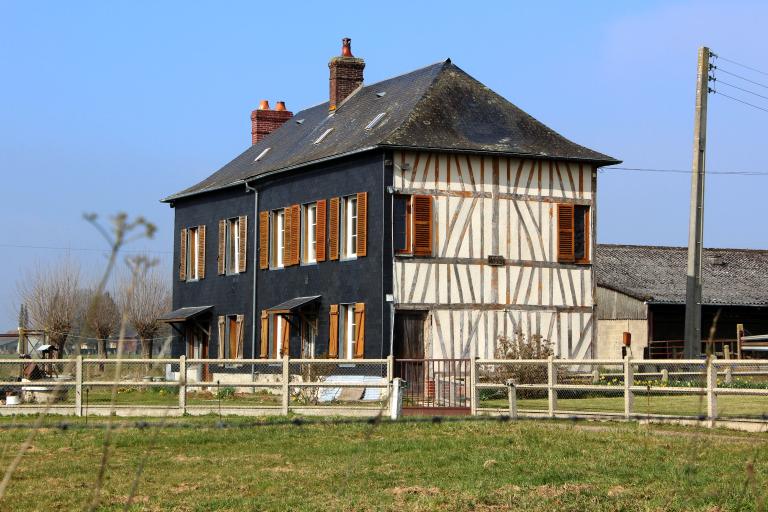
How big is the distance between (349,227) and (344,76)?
27.0ft

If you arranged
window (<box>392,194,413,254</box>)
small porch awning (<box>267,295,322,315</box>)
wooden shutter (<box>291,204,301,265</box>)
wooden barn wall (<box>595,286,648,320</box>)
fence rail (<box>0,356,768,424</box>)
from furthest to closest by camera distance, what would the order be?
wooden barn wall (<box>595,286,648,320</box>)
wooden shutter (<box>291,204,301,265</box>)
small porch awning (<box>267,295,322,315</box>)
window (<box>392,194,413,254</box>)
fence rail (<box>0,356,768,424</box>)

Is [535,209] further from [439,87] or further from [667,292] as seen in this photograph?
[667,292]

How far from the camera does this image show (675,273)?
5175 cm

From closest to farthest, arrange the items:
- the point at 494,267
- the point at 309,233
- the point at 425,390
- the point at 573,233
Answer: the point at 425,390, the point at 494,267, the point at 573,233, the point at 309,233

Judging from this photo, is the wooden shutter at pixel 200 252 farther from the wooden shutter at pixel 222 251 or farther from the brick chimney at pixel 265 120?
the brick chimney at pixel 265 120

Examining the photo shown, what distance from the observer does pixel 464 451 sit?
50.7 feet

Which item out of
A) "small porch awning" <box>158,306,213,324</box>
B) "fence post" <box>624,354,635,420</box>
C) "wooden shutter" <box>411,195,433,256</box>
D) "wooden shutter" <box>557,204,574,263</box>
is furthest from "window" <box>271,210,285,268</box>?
"fence post" <box>624,354,635,420</box>

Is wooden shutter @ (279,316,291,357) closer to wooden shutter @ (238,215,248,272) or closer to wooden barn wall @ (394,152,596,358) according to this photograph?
wooden shutter @ (238,215,248,272)

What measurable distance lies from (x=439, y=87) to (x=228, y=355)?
10.5 meters

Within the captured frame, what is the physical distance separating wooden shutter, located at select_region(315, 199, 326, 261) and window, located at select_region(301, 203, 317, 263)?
0.54 m

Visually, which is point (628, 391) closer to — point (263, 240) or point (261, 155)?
point (263, 240)

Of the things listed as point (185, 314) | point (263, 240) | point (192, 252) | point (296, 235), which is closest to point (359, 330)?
point (296, 235)

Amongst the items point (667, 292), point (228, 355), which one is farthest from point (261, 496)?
point (667, 292)

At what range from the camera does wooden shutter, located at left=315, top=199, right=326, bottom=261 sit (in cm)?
3409
